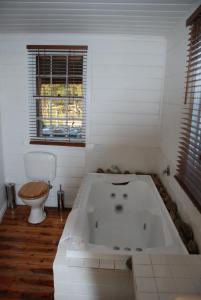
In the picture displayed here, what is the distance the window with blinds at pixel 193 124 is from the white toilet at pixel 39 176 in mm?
1618

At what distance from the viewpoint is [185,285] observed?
3.20 feet

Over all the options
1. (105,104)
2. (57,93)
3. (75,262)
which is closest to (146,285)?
(75,262)

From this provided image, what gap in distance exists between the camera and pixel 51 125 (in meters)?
2.90

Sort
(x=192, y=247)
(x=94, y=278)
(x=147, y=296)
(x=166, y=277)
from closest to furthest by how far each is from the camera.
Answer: (x=147, y=296)
(x=166, y=277)
(x=94, y=278)
(x=192, y=247)

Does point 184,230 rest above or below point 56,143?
below

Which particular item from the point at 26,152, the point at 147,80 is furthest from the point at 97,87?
the point at 26,152

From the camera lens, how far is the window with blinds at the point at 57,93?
2.69m

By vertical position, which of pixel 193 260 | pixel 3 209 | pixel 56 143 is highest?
pixel 56 143

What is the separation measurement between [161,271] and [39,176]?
213 centimetres

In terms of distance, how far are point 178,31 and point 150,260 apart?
6.47 feet

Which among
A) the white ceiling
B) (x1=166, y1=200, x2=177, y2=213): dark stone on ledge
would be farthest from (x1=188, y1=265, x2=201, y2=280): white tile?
the white ceiling

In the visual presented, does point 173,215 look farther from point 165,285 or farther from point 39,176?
point 39,176

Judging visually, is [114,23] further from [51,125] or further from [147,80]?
[51,125]

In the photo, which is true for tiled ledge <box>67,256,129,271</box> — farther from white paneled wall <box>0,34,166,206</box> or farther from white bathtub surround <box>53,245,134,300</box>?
white paneled wall <box>0,34,166,206</box>
